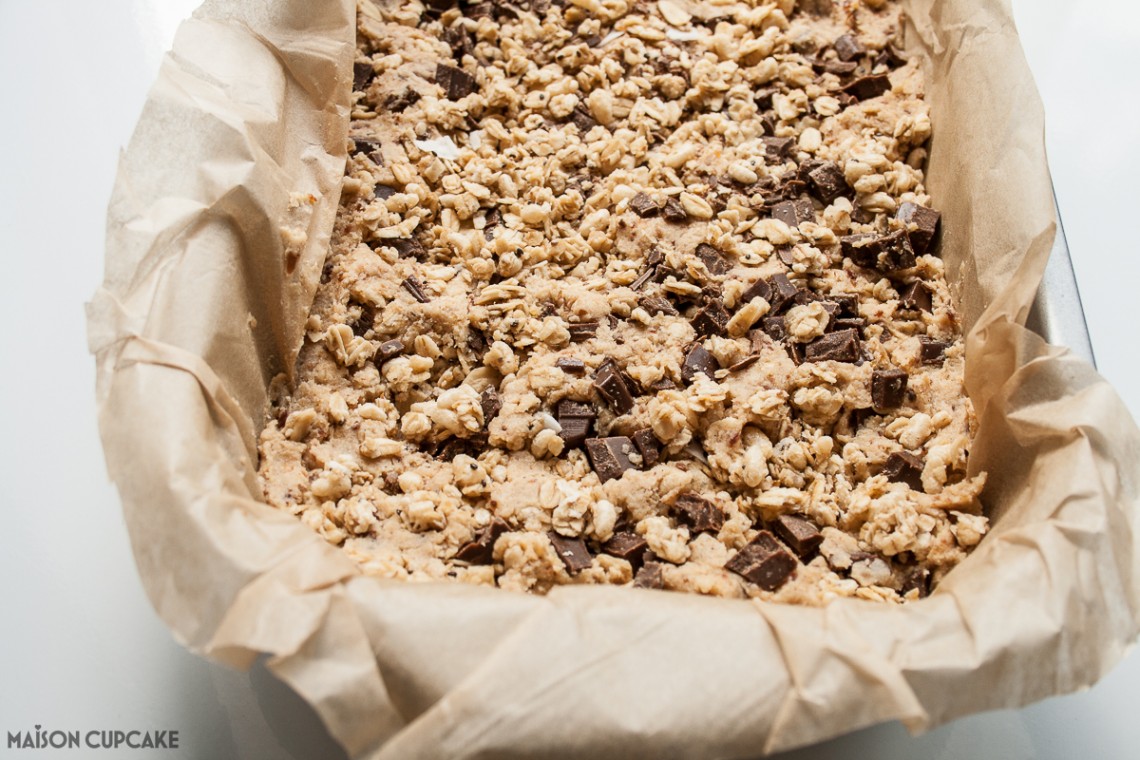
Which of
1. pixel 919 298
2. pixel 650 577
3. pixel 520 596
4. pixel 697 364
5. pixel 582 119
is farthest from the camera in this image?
pixel 582 119

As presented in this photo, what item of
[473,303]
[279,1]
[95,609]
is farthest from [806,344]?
[95,609]

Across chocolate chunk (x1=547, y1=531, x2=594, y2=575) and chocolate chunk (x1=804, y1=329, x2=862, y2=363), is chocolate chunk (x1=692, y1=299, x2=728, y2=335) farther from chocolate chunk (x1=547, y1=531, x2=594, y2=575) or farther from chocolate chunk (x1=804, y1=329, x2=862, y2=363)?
chocolate chunk (x1=547, y1=531, x2=594, y2=575)

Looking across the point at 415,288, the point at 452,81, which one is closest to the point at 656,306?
the point at 415,288

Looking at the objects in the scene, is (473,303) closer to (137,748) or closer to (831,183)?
(831,183)

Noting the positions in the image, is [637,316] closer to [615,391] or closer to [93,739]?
[615,391]

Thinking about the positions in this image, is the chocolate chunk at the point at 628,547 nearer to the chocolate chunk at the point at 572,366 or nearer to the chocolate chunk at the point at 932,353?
the chocolate chunk at the point at 572,366

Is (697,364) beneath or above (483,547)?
above
